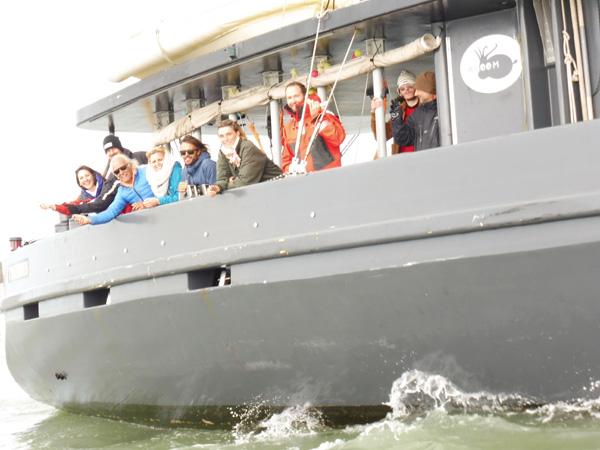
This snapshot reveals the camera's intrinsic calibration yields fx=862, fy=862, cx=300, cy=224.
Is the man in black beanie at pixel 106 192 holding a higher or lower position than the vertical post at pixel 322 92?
lower

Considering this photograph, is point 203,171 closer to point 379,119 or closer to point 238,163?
point 238,163

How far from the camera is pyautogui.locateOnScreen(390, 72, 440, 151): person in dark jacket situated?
5.47 m

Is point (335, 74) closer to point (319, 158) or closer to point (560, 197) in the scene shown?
point (319, 158)

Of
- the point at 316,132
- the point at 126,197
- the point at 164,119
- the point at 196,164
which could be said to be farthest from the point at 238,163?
the point at 164,119

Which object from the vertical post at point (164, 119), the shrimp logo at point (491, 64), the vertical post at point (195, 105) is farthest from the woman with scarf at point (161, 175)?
the shrimp logo at point (491, 64)

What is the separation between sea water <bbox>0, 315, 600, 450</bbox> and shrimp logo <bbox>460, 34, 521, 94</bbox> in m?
1.85

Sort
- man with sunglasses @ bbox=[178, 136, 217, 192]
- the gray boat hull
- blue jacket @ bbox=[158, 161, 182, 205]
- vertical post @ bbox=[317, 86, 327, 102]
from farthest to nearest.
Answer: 1. blue jacket @ bbox=[158, 161, 182, 205]
2. man with sunglasses @ bbox=[178, 136, 217, 192]
3. vertical post @ bbox=[317, 86, 327, 102]
4. the gray boat hull

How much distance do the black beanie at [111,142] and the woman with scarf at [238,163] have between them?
201 cm

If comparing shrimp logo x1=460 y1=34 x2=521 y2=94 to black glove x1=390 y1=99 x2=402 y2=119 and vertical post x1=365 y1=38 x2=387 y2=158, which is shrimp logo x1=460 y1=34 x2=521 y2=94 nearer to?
black glove x1=390 y1=99 x2=402 y2=119

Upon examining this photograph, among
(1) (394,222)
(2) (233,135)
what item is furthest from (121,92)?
(1) (394,222)

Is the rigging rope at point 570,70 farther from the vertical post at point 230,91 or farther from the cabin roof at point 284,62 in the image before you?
the vertical post at point 230,91

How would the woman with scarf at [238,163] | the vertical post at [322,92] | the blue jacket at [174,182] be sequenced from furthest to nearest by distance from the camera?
the blue jacket at [174,182]
the vertical post at [322,92]
the woman with scarf at [238,163]

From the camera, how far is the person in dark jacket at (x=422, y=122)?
547 cm

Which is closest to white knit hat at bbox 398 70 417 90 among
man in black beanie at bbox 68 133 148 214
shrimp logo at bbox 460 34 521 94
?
shrimp logo at bbox 460 34 521 94
